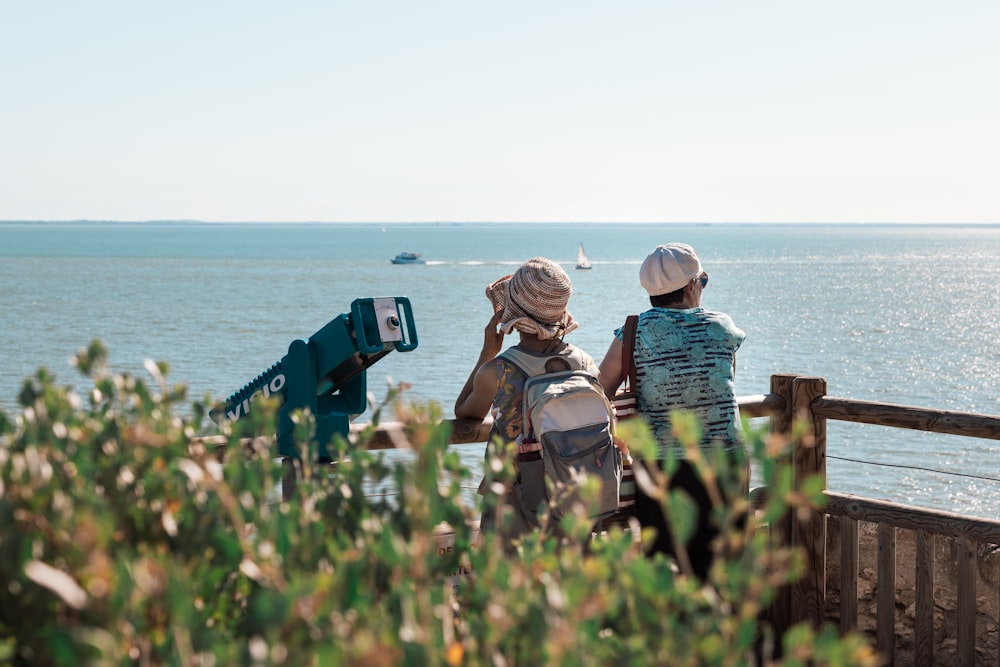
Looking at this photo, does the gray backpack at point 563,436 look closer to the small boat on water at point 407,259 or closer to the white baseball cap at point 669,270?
the white baseball cap at point 669,270

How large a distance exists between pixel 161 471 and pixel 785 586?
3010 millimetres

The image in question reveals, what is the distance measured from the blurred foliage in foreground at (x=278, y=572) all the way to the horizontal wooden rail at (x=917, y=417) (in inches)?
91.5

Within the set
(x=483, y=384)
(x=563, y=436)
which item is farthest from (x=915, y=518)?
(x=483, y=384)

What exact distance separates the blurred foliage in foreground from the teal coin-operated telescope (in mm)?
1413

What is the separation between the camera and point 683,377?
3.26 meters

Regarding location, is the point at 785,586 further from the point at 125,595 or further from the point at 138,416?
the point at 125,595

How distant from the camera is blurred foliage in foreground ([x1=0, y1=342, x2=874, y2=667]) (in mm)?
1014

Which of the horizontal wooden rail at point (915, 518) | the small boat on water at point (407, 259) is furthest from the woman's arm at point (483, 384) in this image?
the small boat on water at point (407, 259)

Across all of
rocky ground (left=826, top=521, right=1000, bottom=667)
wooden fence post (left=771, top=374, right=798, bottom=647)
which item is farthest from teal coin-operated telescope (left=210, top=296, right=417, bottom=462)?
rocky ground (left=826, top=521, right=1000, bottom=667)

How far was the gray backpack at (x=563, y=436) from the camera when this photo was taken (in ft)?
9.30

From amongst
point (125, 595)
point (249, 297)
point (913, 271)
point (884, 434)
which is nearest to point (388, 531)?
point (125, 595)

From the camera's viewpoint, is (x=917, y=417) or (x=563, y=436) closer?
(x=563, y=436)

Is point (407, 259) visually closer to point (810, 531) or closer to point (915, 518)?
point (810, 531)

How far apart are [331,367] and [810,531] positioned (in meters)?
1.88
